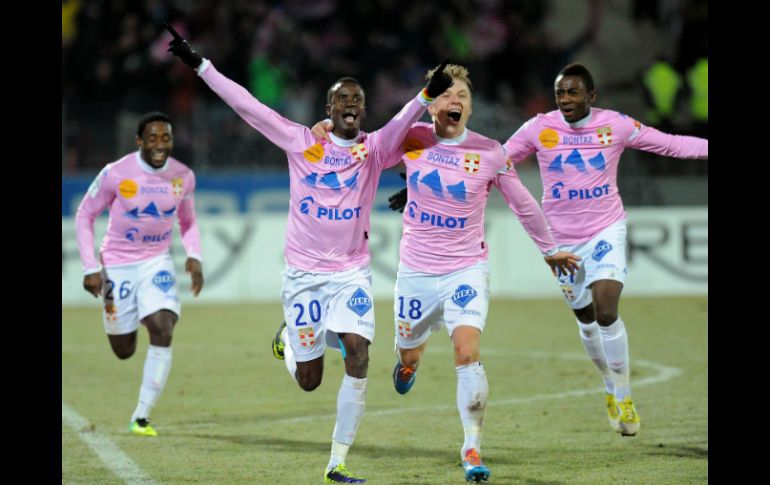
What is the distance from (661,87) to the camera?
19.5 m

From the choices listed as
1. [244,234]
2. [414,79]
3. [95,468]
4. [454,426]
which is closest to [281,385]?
[454,426]

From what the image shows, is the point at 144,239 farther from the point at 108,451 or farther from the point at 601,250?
the point at 601,250

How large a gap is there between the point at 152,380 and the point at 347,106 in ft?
10.3

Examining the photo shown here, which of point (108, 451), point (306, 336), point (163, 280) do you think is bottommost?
point (108, 451)

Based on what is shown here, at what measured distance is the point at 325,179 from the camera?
7.37 meters

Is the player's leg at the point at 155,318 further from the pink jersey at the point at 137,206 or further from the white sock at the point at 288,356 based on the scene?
the white sock at the point at 288,356

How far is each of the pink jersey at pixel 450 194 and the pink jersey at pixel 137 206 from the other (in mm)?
2483

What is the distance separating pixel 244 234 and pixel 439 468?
1121 centimetres

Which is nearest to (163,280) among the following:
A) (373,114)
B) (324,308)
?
(324,308)

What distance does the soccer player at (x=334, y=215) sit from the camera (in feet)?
23.8

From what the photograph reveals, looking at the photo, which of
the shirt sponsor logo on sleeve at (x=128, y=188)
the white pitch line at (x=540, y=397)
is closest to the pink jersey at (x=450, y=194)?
the white pitch line at (x=540, y=397)

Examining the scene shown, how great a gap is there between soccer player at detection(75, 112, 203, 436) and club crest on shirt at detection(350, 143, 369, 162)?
8.27 feet

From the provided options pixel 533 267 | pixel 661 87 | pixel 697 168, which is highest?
pixel 661 87
